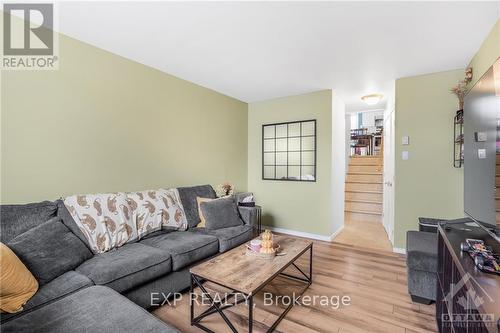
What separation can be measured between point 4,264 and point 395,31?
3.22 meters

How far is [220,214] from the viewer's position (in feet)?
9.28

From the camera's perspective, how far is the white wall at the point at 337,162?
149 inches

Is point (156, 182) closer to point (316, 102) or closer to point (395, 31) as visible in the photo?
point (316, 102)

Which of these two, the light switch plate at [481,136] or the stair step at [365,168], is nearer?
the light switch plate at [481,136]

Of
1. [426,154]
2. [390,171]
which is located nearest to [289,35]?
[426,154]

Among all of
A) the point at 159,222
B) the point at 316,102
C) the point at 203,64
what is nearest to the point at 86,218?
the point at 159,222

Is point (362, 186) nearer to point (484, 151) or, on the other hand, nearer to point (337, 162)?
point (337, 162)

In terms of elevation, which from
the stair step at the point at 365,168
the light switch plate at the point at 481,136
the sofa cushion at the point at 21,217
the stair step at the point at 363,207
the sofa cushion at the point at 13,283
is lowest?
the stair step at the point at 363,207

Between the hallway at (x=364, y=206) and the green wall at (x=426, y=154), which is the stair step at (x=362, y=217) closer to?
the hallway at (x=364, y=206)

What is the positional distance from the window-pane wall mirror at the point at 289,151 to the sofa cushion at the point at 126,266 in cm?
265

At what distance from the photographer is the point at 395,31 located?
2033 millimetres

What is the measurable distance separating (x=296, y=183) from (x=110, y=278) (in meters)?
3.02

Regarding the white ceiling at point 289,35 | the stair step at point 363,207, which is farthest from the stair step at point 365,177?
the white ceiling at point 289,35

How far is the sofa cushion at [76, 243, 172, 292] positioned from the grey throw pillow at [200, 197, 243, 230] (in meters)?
0.80
